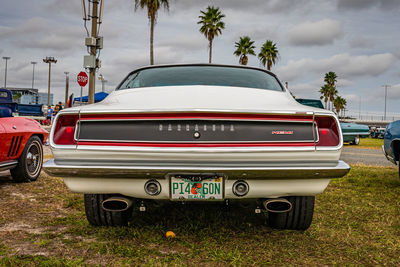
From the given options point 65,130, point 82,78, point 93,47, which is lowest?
point 65,130

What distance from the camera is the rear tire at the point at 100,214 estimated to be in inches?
119

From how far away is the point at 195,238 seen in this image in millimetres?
2961

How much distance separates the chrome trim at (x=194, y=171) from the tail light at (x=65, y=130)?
0.19 m

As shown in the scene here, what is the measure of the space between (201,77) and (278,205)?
140cm

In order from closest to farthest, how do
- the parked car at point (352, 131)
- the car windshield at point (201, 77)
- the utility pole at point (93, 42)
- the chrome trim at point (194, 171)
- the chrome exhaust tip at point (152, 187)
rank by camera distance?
the chrome trim at point (194, 171)
the chrome exhaust tip at point (152, 187)
the car windshield at point (201, 77)
the utility pole at point (93, 42)
the parked car at point (352, 131)

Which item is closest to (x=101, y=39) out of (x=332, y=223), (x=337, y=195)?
(x=337, y=195)

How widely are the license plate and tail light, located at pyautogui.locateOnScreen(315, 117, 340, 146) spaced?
0.77m

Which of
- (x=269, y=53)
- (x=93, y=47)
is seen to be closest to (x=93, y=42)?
(x=93, y=47)

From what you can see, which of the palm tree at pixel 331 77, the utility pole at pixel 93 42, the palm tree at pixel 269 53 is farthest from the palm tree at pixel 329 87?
the utility pole at pixel 93 42

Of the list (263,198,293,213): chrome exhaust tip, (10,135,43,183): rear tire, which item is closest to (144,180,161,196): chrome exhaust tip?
(263,198,293,213): chrome exhaust tip

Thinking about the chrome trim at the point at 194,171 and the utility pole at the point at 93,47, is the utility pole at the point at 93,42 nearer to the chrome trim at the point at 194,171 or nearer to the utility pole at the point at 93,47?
the utility pole at the point at 93,47

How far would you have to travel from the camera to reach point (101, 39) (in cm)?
1280

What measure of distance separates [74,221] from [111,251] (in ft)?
3.16

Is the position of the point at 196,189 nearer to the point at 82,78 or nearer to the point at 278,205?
the point at 278,205
